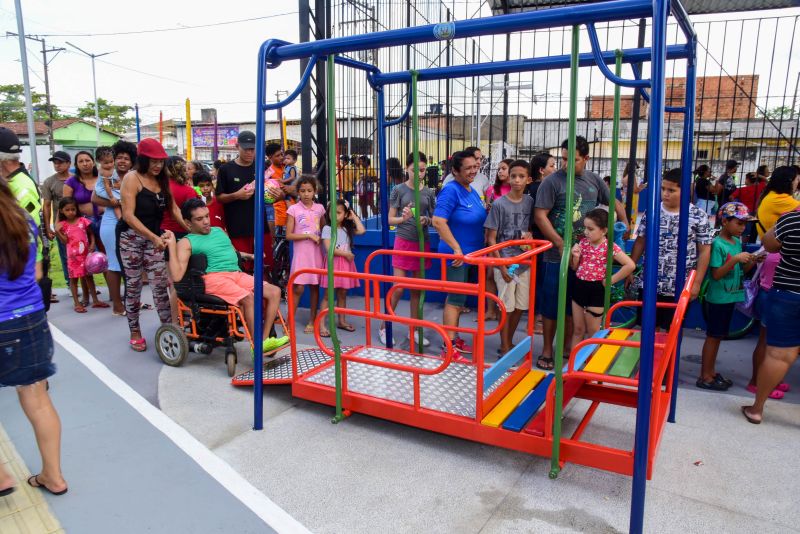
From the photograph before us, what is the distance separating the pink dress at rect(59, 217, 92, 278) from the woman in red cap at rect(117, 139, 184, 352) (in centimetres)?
183

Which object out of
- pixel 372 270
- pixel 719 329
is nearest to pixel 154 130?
pixel 372 270

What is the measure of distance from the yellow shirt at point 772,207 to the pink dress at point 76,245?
23.5 feet

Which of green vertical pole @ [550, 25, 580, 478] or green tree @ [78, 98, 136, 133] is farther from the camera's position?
green tree @ [78, 98, 136, 133]

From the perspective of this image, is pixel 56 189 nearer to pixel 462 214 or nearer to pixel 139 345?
pixel 139 345

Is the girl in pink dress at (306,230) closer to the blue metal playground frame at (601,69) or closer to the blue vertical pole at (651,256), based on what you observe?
the blue metal playground frame at (601,69)

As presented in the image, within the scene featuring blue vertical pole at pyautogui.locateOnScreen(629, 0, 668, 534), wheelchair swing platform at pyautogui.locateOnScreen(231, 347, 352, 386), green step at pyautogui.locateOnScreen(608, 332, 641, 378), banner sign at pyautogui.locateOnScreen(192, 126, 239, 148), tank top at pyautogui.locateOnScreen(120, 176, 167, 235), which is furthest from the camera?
banner sign at pyautogui.locateOnScreen(192, 126, 239, 148)

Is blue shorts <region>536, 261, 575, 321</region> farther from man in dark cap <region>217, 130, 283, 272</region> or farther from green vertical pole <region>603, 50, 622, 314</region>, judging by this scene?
man in dark cap <region>217, 130, 283, 272</region>

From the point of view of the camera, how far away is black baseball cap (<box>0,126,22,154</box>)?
3.50 m

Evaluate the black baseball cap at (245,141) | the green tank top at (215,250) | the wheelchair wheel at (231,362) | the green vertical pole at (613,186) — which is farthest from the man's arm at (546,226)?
the black baseball cap at (245,141)

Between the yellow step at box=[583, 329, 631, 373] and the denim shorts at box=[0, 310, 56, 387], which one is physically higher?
the denim shorts at box=[0, 310, 56, 387]

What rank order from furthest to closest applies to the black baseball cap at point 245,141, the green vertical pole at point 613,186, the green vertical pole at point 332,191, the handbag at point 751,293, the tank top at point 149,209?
1. the black baseball cap at point 245,141
2. the tank top at point 149,209
3. the handbag at point 751,293
4. the green vertical pole at point 613,186
5. the green vertical pole at point 332,191

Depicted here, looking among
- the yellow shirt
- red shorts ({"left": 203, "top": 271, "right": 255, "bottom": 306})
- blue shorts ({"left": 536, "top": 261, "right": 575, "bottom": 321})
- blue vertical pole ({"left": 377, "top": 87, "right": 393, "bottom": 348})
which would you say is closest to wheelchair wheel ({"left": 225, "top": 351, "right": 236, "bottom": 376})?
red shorts ({"left": 203, "top": 271, "right": 255, "bottom": 306})

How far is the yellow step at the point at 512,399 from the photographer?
10.5 feet

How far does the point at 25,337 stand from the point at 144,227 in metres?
2.27
